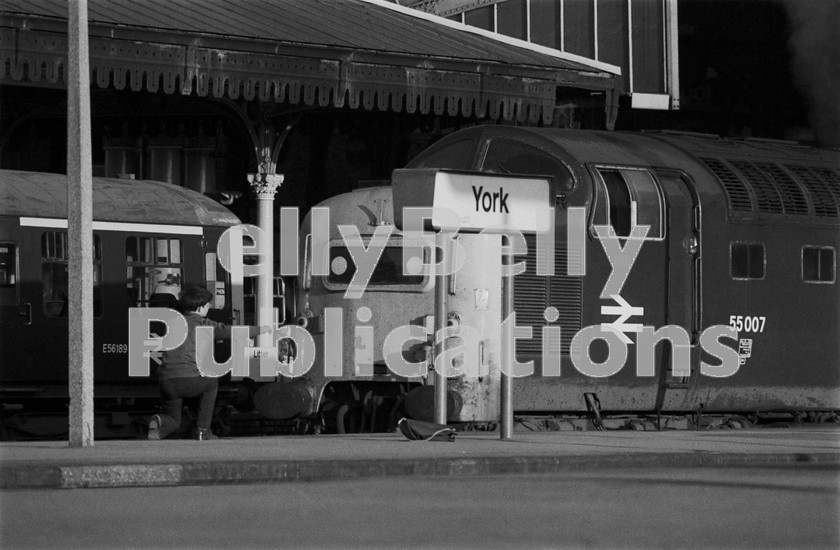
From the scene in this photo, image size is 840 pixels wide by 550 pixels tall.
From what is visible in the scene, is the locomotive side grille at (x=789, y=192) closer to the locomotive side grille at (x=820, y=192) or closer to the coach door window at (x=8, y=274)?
the locomotive side grille at (x=820, y=192)

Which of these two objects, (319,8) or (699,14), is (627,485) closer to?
(319,8)

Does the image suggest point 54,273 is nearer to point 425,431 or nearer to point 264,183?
point 264,183

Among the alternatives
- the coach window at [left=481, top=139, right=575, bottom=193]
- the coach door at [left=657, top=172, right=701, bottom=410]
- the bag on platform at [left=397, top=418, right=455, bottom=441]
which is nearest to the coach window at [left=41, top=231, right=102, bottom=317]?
the coach window at [left=481, top=139, right=575, bottom=193]

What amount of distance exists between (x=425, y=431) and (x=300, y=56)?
26.7ft

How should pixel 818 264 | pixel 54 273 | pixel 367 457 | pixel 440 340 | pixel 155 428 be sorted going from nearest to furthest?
1. pixel 367 457
2. pixel 155 428
3. pixel 440 340
4. pixel 818 264
5. pixel 54 273

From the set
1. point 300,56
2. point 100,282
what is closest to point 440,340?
point 100,282

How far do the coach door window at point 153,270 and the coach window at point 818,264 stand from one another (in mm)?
6866

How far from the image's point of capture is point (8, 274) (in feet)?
61.1

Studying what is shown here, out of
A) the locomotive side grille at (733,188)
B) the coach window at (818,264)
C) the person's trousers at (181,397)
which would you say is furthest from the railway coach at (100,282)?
the coach window at (818,264)

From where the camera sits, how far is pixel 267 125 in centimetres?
2342

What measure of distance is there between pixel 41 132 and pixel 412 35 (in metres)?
5.89

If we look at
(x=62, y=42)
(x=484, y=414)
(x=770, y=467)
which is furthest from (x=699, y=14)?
(x=770, y=467)

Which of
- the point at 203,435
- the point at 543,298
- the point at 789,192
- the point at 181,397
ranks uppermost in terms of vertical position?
the point at 789,192

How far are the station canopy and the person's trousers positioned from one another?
571cm
